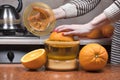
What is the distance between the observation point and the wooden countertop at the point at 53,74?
924 mm

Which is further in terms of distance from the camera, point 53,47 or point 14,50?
point 14,50

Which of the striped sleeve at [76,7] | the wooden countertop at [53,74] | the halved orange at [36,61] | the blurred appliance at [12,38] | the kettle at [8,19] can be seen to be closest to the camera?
the wooden countertop at [53,74]

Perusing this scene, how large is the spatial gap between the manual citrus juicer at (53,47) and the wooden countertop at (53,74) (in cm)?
3

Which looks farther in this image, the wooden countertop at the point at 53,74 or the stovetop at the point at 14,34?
the stovetop at the point at 14,34

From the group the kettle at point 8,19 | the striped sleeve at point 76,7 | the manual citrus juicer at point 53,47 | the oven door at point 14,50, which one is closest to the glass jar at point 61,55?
the manual citrus juicer at point 53,47

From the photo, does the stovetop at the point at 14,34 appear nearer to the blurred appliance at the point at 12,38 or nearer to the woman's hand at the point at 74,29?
the blurred appliance at the point at 12,38

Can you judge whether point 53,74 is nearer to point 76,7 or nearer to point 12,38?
point 76,7

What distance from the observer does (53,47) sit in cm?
104

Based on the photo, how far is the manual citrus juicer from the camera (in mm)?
1029

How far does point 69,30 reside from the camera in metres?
1.10

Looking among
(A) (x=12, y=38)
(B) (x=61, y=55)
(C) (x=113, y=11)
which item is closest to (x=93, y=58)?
(B) (x=61, y=55)

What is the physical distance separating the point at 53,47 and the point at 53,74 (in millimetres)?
109

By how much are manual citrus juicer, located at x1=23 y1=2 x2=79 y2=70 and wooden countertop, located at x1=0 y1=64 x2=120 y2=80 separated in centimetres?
3

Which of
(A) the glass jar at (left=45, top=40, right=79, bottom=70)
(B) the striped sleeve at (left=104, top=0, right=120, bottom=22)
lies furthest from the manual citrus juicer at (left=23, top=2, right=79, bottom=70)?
(B) the striped sleeve at (left=104, top=0, right=120, bottom=22)
